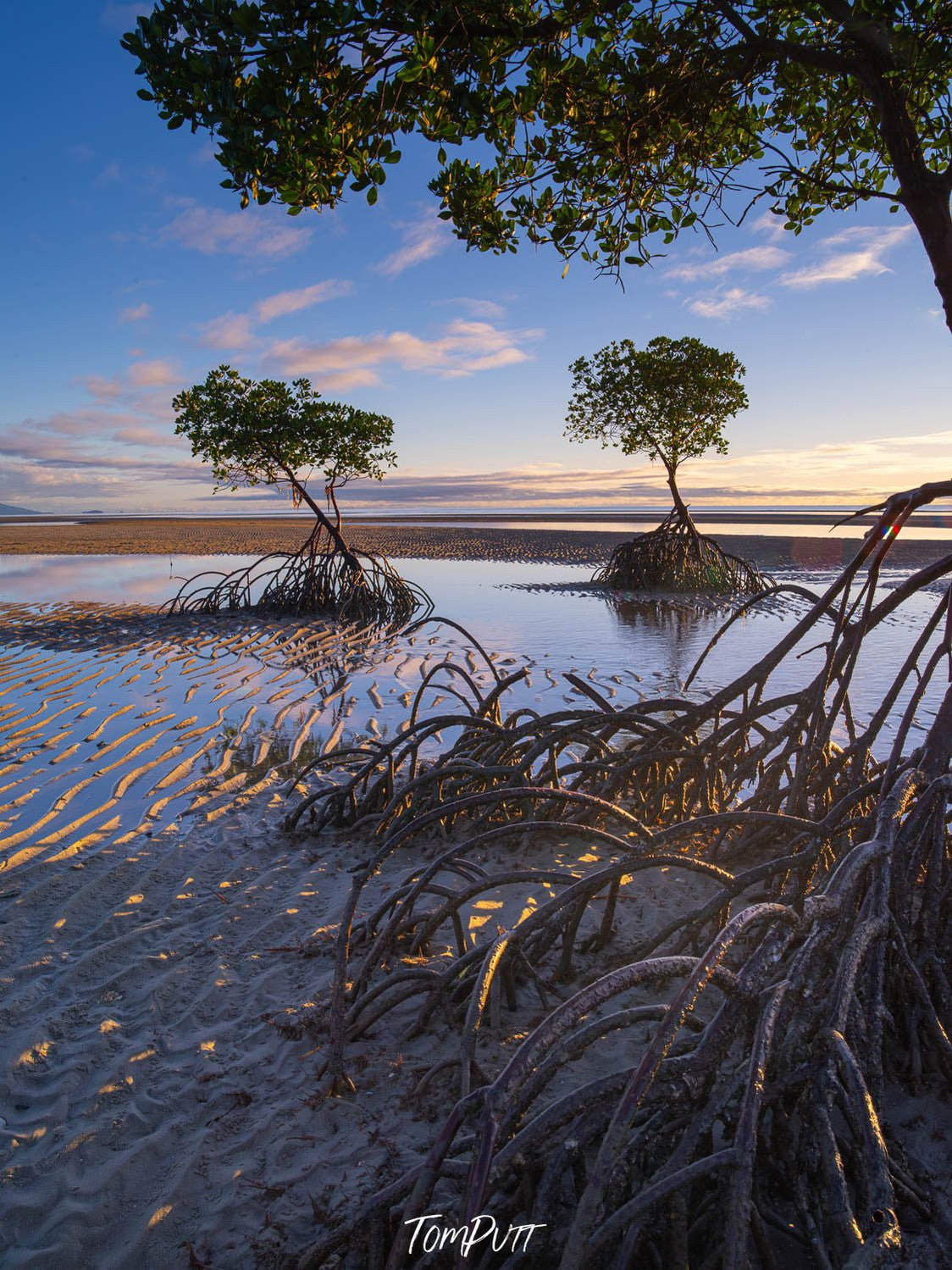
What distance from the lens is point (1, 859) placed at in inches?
158

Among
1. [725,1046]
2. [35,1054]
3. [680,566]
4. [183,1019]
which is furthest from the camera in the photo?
[680,566]

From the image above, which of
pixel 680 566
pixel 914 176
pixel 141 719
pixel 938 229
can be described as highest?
pixel 914 176

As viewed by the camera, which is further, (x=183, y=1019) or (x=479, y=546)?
(x=479, y=546)

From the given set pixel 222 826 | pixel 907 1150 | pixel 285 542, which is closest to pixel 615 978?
pixel 907 1150

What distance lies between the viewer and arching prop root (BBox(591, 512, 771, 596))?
15938mm

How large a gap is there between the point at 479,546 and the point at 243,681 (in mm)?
23145

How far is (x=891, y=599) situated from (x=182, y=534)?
40.3m

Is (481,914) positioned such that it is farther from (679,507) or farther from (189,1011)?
(679,507)

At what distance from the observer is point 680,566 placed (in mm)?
16250

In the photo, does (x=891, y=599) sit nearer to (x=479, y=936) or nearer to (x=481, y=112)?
(x=479, y=936)

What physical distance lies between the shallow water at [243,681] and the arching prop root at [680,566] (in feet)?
4.88

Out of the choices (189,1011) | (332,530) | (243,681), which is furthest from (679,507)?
(189,1011)

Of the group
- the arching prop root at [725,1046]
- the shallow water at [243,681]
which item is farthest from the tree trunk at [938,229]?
the shallow water at [243,681]

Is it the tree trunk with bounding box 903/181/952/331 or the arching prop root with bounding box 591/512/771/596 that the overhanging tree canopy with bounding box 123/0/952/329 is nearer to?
the tree trunk with bounding box 903/181/952/331
